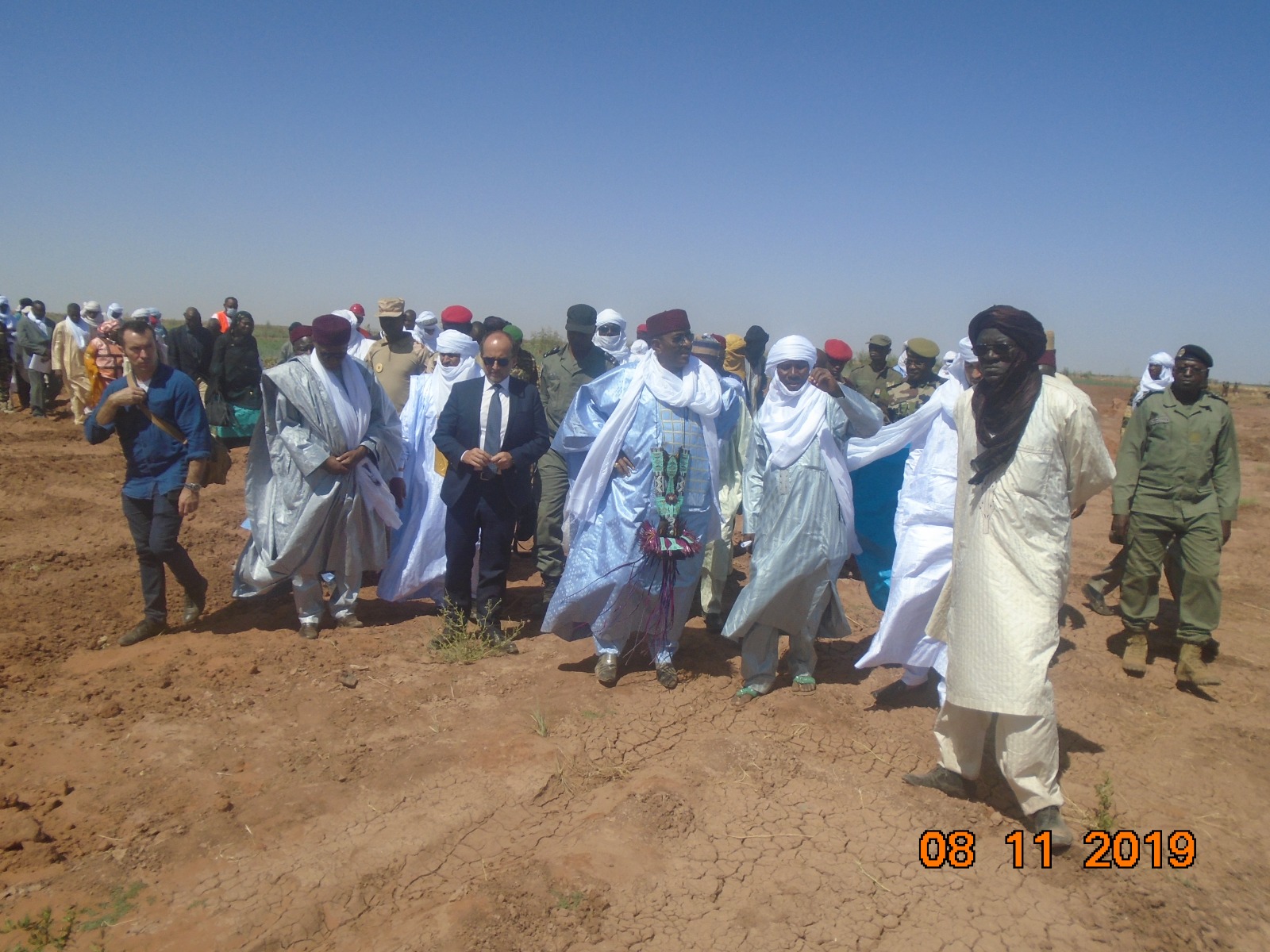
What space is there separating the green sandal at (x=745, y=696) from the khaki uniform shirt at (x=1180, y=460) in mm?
2597

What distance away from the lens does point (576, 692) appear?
4746 mm

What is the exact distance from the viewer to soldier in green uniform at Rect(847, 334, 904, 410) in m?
8.20

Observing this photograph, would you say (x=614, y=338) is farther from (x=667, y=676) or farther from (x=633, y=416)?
(x=667, y=676)

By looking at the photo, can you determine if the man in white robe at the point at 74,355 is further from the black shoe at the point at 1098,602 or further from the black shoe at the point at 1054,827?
the black shoe at the point at 1054,827

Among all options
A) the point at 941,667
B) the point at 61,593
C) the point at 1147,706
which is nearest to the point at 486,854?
the point at 941,667

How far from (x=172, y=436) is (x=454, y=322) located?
2.64 metres

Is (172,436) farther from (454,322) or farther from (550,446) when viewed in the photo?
(454,322)

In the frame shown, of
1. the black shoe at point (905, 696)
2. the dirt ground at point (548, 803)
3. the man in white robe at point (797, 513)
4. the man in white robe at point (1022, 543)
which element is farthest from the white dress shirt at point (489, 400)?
the man in white robe at point (1022, 543)

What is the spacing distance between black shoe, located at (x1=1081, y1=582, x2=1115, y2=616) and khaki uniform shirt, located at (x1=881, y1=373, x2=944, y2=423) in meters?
1.88

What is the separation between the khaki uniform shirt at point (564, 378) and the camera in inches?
265

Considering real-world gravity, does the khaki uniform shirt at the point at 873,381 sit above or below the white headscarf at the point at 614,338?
below

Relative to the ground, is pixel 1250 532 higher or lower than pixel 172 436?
lower

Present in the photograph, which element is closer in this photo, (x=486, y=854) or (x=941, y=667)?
(x=486, y=854)

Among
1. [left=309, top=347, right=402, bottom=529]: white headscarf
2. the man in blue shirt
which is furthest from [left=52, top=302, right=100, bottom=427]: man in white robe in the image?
[left=309, top=347, right=402, bottom=529]: white headscarf
